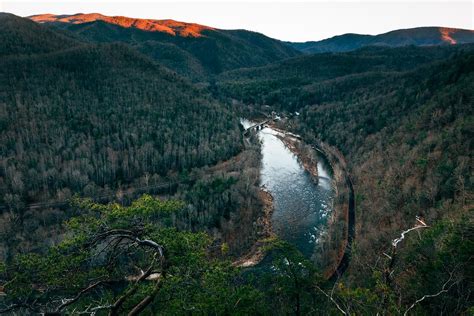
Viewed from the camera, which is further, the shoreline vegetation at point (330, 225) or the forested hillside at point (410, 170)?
the shoreline vegetation at point (330, 225)

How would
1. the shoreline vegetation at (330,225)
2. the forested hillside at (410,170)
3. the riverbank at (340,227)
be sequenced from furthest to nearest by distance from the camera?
the shoreline vegetation at (330,225), the riverbank at (340,227), the forested hillside at (410,170)

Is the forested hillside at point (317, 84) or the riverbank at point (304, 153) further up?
the forested hillside at point (317, 84)

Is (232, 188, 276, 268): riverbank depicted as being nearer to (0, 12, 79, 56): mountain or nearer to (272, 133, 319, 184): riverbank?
(272, 133, 319, 184): riverbank

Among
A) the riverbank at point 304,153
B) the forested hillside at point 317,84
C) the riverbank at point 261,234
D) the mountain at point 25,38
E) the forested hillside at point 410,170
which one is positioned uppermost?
the mountain at point 25,38

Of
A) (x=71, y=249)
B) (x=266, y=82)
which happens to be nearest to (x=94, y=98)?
(x=71, y=249)

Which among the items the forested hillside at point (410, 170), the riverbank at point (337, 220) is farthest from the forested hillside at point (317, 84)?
the riverbank at point (337, 220)

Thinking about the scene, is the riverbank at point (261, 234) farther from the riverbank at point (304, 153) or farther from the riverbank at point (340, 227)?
the riverbank at point (304, 153)

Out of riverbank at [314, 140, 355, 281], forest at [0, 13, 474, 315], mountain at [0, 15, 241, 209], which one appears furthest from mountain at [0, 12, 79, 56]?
riverbank at [314, 140, 355, 281]

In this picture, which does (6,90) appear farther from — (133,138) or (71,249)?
(71,249)
